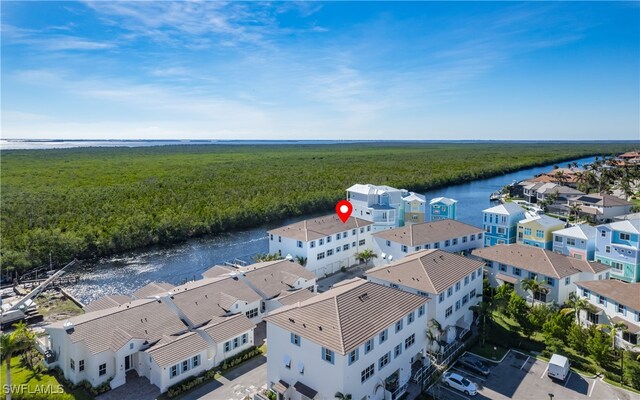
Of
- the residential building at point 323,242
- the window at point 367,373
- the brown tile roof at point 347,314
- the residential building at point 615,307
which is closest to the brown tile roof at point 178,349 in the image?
the brown tile roof at point 347,314

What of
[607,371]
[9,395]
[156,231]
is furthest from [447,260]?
[156,231]

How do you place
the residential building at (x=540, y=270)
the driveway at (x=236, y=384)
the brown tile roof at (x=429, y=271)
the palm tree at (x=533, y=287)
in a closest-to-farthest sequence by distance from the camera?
the driveway at (x=236, y=384) → the brown tile roof at (x=429, y=271) → the palm tree at (x=533, y=287) → the residential building at (x=540, y=270)

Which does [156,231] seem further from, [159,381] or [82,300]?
[159,381]

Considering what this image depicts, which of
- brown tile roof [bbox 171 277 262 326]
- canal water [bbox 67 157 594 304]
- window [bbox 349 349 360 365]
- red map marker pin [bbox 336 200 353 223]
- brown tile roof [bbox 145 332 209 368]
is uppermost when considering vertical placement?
red map marker pin [bbox 336 200 353 223]

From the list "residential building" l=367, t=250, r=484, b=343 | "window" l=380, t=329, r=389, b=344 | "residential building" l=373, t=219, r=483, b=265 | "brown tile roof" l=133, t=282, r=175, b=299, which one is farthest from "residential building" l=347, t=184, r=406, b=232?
"window" l=380, t=329, r=389, b=344

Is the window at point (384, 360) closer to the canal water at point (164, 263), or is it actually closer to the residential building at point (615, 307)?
the residential building at point (615, 307)

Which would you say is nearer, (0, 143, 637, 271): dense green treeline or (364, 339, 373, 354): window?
(364, 339, 373, 354): window

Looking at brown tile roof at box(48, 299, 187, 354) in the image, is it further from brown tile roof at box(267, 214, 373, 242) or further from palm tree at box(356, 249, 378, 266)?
palm tree at box(356, 249, 378, 266)
